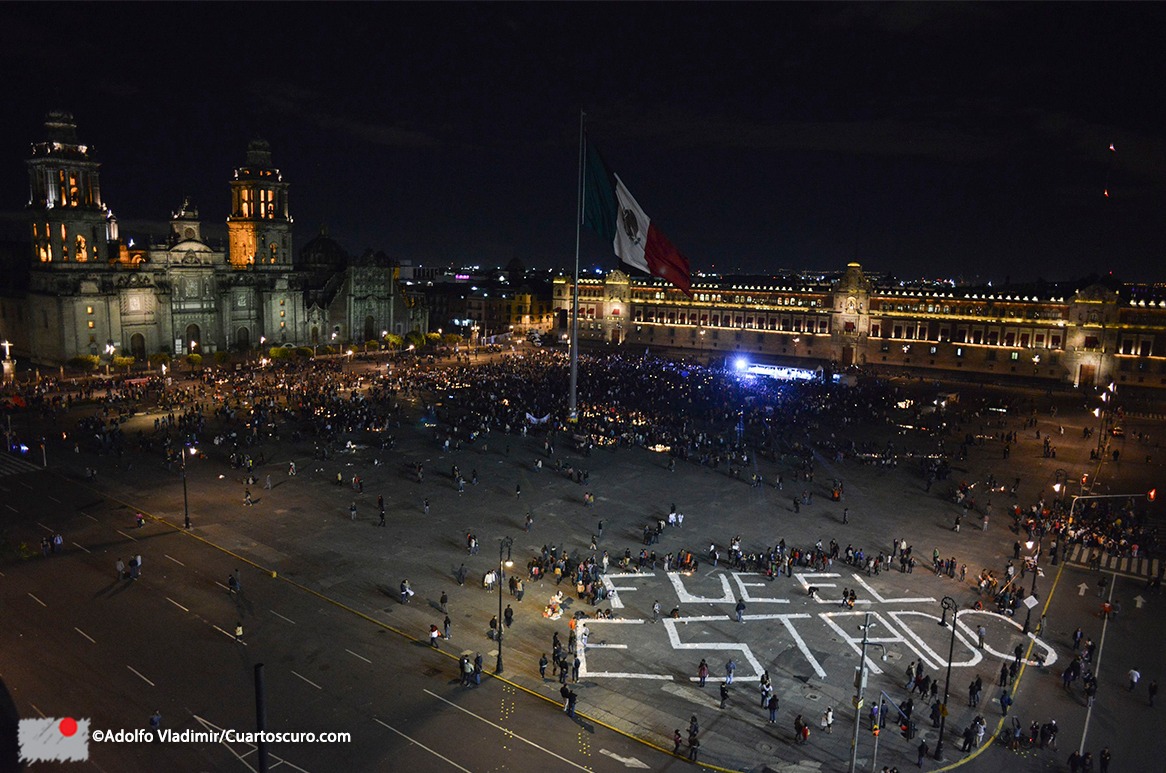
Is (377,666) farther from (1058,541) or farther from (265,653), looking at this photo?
(1058,541)

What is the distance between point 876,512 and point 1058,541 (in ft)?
27.6

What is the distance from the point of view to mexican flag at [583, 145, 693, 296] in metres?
28.9

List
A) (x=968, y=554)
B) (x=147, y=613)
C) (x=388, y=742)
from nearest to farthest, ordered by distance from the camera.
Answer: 1. (x=388, y=742)
2. (x=147, y=613)
3. (x=968, y=554)

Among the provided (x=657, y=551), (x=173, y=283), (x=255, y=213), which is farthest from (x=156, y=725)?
(x=255, y=213)

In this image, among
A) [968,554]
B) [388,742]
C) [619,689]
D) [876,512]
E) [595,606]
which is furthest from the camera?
[876,512]

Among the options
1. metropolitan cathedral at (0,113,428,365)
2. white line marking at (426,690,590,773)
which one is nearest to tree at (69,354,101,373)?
metropolitan cathedral at (0,113,428,365)

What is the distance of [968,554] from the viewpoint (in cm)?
3616

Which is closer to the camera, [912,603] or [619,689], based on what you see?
[619,689]

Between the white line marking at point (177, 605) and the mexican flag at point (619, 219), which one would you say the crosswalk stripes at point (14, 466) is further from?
the mexican flag at point (619, 219)

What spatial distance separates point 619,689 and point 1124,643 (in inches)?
744

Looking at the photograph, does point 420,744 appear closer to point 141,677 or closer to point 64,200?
point 141,677

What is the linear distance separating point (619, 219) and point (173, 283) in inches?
2919

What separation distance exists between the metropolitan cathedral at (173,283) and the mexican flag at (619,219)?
2692 inches

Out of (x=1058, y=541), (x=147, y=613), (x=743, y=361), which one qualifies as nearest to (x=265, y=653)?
(x=147, y=613)
